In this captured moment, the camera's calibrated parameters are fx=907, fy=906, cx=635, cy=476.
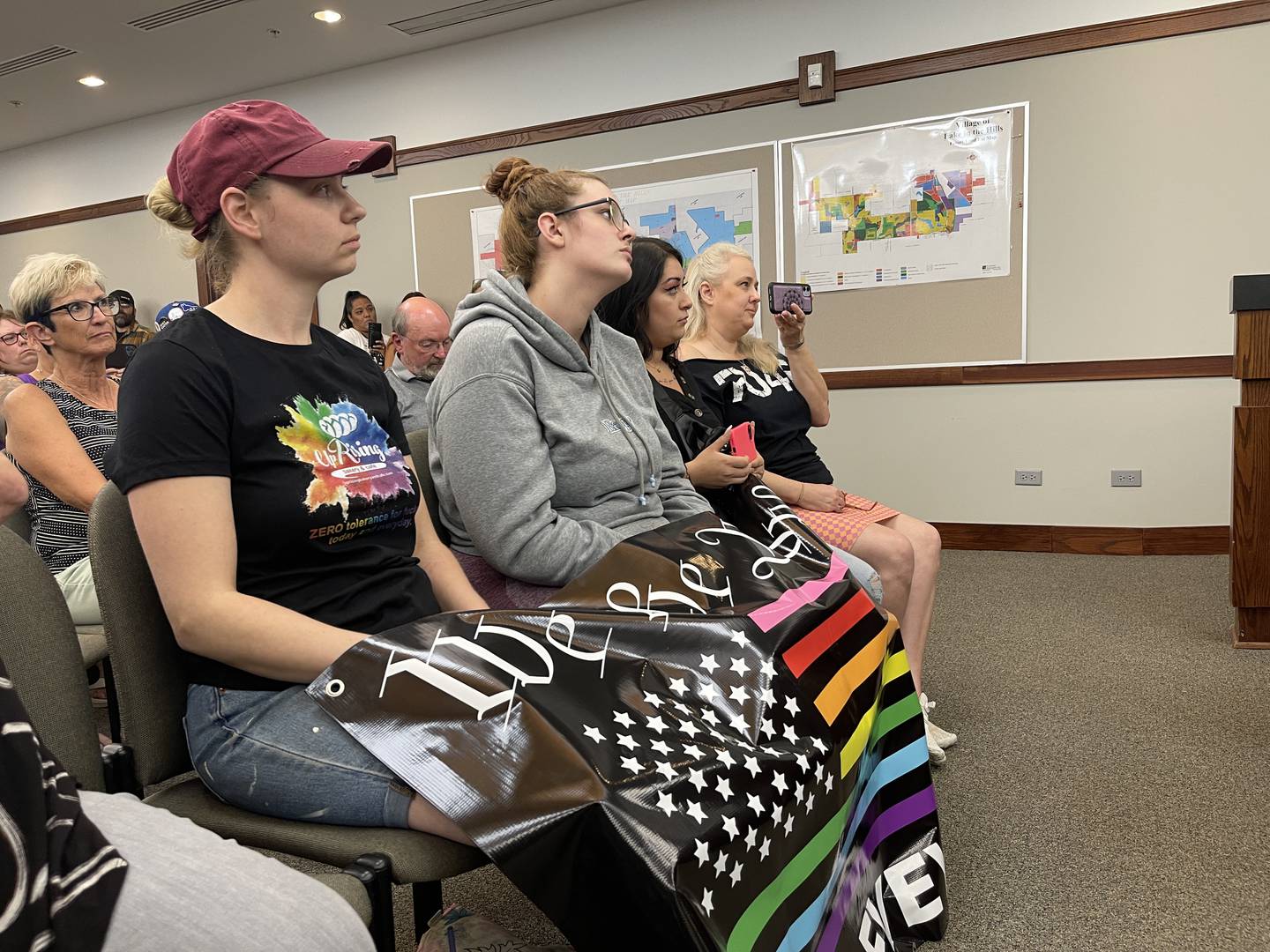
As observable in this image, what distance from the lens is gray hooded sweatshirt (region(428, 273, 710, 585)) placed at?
1.38 meters

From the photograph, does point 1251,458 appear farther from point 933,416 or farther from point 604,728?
point 604,728

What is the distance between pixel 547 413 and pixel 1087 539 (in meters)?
3.57

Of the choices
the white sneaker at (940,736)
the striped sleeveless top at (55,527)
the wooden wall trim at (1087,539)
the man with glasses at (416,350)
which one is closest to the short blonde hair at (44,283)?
the striped sleeveless top at (55,527)

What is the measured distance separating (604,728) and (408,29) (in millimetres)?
5035

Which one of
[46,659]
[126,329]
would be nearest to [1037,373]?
[46,659]

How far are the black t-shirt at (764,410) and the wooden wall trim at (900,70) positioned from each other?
2526 mm

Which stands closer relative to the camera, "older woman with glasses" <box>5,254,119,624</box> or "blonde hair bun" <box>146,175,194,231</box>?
"blonde hair bun" <box>146,175,194,231</box>

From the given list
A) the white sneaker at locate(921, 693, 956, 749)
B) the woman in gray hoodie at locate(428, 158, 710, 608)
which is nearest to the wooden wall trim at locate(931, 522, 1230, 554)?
the white sneaker at locate(921, 693, 956, 749)

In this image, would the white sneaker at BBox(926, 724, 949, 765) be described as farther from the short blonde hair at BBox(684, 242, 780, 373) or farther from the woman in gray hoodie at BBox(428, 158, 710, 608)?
the short blonde hair at BBox(684, 242, 780, 373)

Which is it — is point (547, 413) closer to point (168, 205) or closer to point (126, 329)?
point (168, 205)

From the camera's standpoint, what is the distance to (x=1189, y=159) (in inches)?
154

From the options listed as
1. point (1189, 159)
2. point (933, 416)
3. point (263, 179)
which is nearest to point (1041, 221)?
point (1189, 159)

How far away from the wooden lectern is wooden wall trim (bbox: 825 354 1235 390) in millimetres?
1408

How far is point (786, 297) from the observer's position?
2.59m
